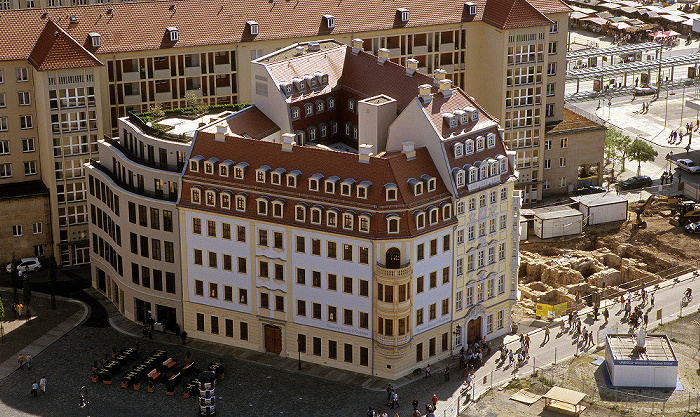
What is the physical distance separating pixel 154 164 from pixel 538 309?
53.1 meters

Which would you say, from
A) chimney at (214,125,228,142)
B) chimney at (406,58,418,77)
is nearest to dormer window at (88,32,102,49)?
chimney at (214,125,228,142)

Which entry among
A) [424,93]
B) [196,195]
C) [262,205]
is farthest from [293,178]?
[424,93]

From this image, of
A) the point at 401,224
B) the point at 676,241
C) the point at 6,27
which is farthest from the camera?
the point at 676,241

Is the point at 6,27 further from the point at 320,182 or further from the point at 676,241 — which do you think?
the point at 676,241

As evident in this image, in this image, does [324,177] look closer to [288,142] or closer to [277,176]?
[277,176]

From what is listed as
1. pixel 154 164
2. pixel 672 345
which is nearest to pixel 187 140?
pixel 154 164

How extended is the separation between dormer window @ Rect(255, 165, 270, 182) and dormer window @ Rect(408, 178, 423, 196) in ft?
56.2

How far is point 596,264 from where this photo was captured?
188875 millimetres

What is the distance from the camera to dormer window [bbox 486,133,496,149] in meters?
162

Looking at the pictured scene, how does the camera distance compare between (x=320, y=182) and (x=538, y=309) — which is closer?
(x=320, y=182)

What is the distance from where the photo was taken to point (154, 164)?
545 feet

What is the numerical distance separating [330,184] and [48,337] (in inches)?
1714

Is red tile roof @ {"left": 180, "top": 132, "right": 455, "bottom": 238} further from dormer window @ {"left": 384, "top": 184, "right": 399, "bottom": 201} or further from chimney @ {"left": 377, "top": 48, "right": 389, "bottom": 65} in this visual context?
chimney @ {"left": 377, "top": 48, "right": 389, "bottom": 65}

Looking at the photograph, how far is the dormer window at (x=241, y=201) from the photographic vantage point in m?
158
